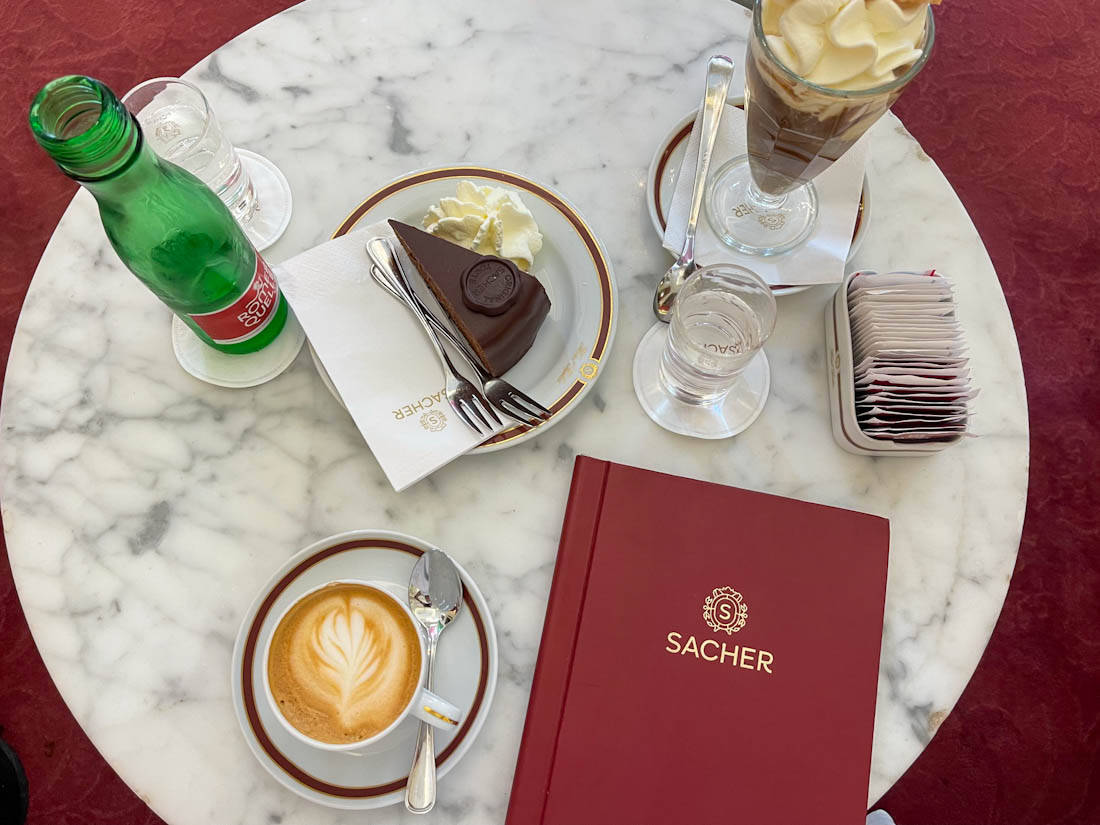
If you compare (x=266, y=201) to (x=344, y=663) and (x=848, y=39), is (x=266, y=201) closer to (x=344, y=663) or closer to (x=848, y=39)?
(x=344, y=663)

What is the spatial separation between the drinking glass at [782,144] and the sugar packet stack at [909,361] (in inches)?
6.2

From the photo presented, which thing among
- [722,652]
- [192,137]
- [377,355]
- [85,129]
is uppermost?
[85,129]

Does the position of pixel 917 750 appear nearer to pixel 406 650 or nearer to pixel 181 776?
pixel 406 650

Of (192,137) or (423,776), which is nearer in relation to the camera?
(423,776)

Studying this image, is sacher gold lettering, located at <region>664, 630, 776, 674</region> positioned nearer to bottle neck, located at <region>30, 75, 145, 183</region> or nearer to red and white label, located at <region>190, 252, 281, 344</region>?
red and white label, located at <region>190, 252, 281, 344</region>

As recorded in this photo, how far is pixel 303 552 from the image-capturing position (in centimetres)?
92

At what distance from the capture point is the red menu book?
85cm

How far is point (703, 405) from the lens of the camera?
1044 millimetres

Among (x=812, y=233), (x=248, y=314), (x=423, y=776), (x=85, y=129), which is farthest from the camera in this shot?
(x=812, y=233)

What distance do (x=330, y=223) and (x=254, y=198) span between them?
0.11 metres

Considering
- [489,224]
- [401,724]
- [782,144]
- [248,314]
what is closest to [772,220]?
[782,144]

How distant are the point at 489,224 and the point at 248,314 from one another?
321mm

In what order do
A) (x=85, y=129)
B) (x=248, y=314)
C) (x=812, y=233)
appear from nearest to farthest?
1. (x=85, y=129)
2. (x=248, y=314)
3. (x=812, y=233)

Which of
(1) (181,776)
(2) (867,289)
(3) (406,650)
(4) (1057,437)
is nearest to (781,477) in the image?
(2) (867,289)
